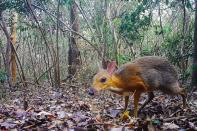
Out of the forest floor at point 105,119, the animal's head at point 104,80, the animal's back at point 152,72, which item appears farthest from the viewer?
the animal's back at point 152,72

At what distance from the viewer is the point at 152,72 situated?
5.44 meters

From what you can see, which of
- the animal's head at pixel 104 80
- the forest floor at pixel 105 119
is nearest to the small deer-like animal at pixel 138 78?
the animal's head at pixel 104 80

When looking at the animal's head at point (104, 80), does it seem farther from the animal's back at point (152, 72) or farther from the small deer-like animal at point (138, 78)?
the animal's back at point (152, 72)

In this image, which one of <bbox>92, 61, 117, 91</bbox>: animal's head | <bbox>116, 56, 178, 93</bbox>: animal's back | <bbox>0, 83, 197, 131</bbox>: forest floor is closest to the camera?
<bbox>0, 83, 197, 131</bbox>: forest floor

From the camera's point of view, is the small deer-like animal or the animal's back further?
the animal's back

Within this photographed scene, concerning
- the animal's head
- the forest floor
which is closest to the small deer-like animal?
the animal's head

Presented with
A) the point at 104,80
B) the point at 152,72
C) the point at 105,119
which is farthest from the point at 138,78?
the point at 105,119

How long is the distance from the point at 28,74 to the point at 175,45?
9542 millimetres

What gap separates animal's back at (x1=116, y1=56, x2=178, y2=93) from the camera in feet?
17.3

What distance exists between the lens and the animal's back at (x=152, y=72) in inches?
208

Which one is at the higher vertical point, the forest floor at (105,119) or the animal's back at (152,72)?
the animal's back at (152,72)

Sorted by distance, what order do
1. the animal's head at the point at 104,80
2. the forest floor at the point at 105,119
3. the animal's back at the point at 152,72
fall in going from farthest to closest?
the animal's back at the point at 152,72 < the animal's head at the point at 104,80 < the forest floor at the point at 105,119

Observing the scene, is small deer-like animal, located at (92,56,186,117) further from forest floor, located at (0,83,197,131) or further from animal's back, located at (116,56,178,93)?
forest floor, located at (0,83,197,131)

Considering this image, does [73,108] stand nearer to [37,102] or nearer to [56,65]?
[37,102]
